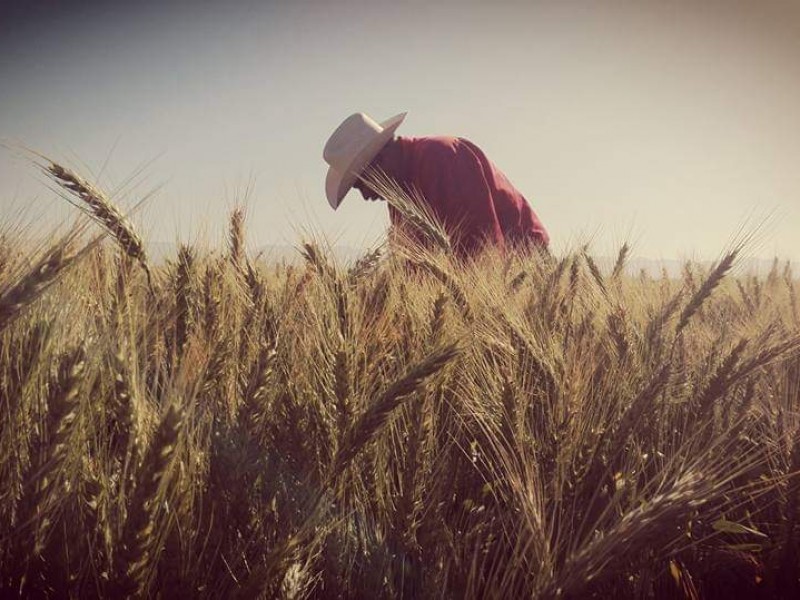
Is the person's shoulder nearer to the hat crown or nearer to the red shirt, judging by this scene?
the red shirt

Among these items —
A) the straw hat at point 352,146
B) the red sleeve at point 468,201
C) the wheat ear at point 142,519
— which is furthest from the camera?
the straw hat at point 352,146

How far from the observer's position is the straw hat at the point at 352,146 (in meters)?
4.31

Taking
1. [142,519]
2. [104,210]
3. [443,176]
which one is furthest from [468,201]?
[142,519]

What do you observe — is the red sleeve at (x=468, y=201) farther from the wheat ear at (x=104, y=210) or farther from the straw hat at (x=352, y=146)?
the wheat ear at (x=104, y=210)

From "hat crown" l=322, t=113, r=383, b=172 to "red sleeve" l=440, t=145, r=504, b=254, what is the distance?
0.79 metres

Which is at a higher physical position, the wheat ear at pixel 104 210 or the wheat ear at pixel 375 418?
the wheat ear at pixel 104 210

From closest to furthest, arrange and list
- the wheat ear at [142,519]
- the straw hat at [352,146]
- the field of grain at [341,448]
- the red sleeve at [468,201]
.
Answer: the wheat ear at [142,519] < the field of grain at [341,448] < the red sleeve at [468,201] < the straw hat at [352,146]

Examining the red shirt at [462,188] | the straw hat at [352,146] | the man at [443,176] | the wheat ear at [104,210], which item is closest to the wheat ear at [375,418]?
the wheat ear at [104,210]

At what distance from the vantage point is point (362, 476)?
0.96 m

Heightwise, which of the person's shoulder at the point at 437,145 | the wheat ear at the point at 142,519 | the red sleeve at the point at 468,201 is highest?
the person's shoulder at the point at 437,145

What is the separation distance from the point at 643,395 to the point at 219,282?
120 centimetres

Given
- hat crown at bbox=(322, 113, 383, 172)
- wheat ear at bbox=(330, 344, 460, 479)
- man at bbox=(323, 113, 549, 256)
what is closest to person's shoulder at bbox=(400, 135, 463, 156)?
man at bbox=(323, 113, 549, 256)

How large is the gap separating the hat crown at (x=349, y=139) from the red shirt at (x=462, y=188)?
21 centimetres

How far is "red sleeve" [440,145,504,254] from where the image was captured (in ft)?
13.1
